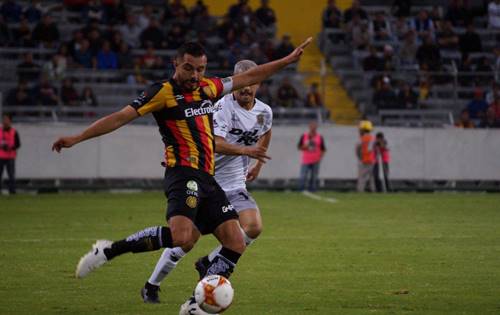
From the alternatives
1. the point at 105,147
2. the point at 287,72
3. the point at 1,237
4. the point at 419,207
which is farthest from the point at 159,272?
the point at 287,72

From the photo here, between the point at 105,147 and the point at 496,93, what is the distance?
11.7 metres

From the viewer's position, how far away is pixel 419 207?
26.4 m

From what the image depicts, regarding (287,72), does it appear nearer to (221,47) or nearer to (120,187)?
(221,47)

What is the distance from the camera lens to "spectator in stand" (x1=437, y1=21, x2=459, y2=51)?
3734cm

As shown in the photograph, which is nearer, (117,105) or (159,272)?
(159,272)

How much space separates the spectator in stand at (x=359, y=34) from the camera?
120ft

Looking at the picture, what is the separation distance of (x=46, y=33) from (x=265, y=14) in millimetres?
7925

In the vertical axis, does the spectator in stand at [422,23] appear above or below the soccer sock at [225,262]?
Result: above

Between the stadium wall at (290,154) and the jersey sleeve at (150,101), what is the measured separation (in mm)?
20867

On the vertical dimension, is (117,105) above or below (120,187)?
above

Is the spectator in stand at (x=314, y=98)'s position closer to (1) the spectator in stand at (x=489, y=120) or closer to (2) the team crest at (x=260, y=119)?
(1) the spectator in stand at (x=489, y=120)

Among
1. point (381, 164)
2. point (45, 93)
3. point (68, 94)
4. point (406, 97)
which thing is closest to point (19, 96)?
point (45, 93)

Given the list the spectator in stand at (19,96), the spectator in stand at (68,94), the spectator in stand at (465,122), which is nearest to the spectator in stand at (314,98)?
the spectator in stand at (465,122)

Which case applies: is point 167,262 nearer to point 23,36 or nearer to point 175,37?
point 23,36
